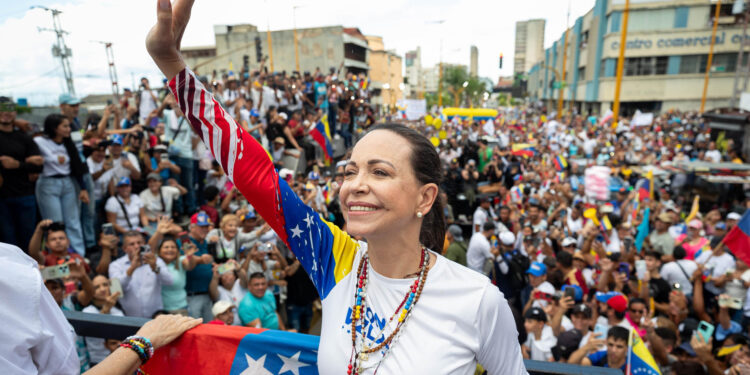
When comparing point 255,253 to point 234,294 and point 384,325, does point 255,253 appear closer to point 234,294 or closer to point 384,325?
point 234,294

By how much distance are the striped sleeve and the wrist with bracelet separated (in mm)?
637

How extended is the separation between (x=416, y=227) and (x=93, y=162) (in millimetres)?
A: 6365

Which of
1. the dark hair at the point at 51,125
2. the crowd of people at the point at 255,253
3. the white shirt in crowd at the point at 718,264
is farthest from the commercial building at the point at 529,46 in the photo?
the dark hair at the point at 51,125

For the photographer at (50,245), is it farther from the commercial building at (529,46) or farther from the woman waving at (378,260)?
the commercial building at (529,46)

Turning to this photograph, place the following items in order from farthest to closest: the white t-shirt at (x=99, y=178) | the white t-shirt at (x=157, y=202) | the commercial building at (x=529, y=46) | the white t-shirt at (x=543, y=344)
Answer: the commercial building at (x=529, y=46)
the white t-shirt at (x=157, y=202)
the white t-shirt at (x=99, y=178)
the white t-shirt at (x=543, y=344)

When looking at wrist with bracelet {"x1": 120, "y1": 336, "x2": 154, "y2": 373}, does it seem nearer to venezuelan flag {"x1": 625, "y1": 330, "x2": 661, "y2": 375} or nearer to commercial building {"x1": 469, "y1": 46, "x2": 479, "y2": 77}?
venezuelan flag {"x1": 625, "y1": 330, "x2": 661, "y2": 375}

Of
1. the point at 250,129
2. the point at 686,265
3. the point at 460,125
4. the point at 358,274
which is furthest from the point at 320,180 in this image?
the point at 460,125

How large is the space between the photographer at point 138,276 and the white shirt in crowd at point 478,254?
4.26 m

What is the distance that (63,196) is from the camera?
543 centimetres

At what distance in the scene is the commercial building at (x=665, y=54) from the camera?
1467 inches

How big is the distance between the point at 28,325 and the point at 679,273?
7.12 meters

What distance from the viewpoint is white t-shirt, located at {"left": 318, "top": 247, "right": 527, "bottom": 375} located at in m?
1.35

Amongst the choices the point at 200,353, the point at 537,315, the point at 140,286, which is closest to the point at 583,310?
the point at 537,315

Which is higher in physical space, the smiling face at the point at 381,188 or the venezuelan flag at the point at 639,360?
the smiling face at the point at 381,188
